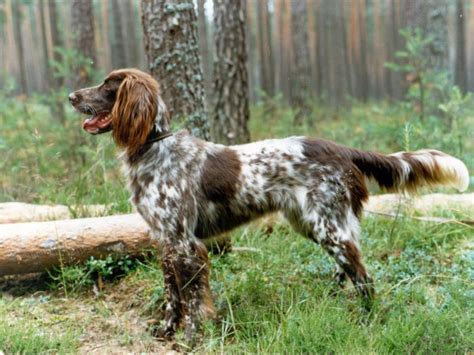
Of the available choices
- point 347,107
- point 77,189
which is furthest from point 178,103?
point 347,107

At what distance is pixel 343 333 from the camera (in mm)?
3572

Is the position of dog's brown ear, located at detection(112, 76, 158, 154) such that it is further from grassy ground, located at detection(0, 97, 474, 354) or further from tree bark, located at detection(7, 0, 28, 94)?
tree bark, located at detection(7, 0, 28, 94)

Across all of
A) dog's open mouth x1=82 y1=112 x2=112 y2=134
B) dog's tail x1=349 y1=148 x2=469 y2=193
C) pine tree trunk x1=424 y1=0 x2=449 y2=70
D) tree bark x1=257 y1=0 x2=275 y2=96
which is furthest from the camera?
tree bark x1=257 y1=0 x2=275 y2=96

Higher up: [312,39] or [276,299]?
[312,39]

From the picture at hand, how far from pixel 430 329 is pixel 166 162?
7.80ft

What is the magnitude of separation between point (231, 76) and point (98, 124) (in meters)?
4.04

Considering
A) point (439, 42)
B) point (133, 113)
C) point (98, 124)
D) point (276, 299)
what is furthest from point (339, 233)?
point (439, 42)

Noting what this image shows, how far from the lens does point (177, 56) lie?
18.5ft

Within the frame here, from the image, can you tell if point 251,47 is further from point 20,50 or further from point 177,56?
point 177,56

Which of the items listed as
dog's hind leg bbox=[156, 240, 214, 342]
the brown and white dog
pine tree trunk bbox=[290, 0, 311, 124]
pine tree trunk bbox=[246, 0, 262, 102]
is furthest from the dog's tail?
pine tree trunk bbox=[246, 0, 262, 102]

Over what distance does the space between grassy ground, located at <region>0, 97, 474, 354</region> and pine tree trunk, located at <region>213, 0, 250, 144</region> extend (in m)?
2.02

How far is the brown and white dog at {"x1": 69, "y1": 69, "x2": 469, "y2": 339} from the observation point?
13.3 ft

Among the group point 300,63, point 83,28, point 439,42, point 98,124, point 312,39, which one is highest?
point 312,39

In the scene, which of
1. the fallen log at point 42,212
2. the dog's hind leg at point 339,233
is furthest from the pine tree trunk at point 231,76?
the dog's hind leg at point 339,233
